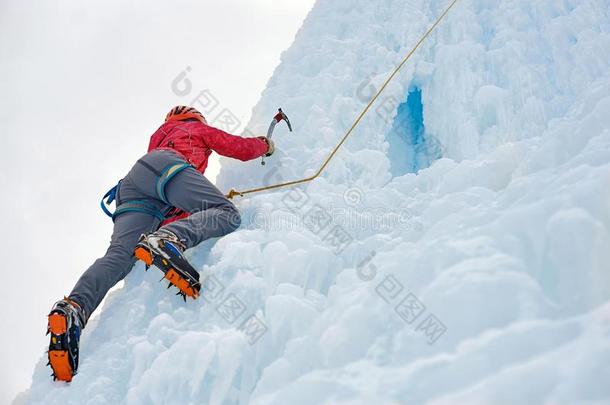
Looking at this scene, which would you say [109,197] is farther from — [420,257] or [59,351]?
[420,257]

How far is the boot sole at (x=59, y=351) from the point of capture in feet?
7.97

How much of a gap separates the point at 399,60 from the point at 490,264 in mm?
2880

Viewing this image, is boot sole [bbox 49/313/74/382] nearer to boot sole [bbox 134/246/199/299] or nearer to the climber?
the climber

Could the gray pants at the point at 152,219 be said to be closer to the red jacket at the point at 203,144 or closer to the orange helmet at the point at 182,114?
the red jacket at the point at 203,144

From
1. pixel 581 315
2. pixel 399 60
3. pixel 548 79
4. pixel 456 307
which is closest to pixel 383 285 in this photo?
pixel 456 307

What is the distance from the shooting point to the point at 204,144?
3.38 m

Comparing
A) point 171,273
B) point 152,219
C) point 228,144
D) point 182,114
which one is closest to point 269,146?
point 228,144

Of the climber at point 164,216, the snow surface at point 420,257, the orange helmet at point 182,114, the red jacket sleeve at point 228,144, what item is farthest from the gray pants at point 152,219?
the orange helmet at point 182,114

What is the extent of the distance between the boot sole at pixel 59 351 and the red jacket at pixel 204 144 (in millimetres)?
1232

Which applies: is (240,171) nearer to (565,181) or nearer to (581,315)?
(565,181)

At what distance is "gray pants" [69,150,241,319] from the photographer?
8.94 feet

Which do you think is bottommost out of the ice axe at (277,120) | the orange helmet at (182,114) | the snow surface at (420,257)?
the snow surface at (420,257)

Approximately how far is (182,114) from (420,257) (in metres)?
2.23

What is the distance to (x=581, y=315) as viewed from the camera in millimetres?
1527
